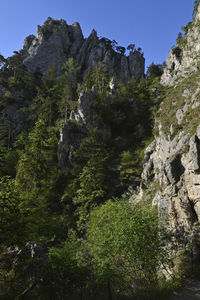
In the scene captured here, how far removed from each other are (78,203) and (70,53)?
70.7m

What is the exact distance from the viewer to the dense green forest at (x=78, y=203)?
31.0 feet

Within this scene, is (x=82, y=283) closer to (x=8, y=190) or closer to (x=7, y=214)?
(x=7, y=214)

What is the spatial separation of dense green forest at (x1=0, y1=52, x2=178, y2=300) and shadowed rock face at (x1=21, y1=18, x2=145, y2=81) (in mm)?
8288

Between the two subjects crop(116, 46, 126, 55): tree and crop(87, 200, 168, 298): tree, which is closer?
crop(87, 200, 168, 298): tree

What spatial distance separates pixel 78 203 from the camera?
85.3ft

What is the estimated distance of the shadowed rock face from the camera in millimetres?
68625

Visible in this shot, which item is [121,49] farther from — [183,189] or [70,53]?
[183,189]

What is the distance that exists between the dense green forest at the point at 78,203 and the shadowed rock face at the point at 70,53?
8288mm

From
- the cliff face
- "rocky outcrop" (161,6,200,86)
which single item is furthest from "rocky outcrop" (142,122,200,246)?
"rocky outcrop" (161,6,200,86)

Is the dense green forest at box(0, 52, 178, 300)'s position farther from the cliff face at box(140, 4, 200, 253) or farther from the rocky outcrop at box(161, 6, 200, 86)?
the rocky outcrop at box(161, 6, 200, 86)

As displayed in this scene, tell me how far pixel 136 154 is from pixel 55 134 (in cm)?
1599

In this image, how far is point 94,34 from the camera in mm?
76625

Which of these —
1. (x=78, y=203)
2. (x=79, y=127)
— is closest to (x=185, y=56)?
(x=79, y=127)

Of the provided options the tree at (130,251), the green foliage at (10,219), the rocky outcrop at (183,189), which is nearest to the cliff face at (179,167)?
the rocky outcrop at (183,189)
